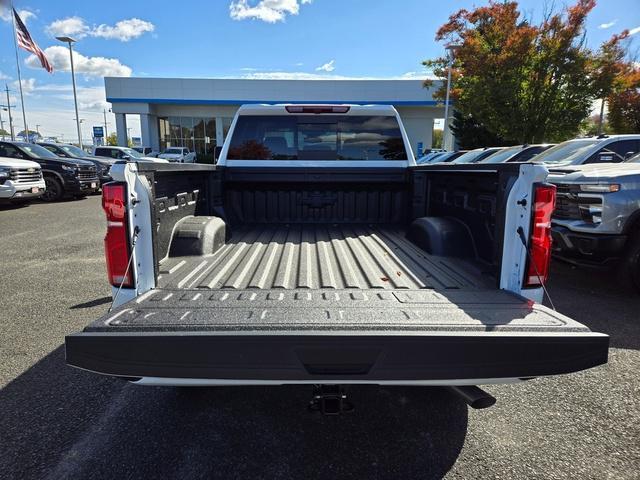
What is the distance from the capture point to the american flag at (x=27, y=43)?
80.1ft

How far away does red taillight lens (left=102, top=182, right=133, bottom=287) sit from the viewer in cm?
232

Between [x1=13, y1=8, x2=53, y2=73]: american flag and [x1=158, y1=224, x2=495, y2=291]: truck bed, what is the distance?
1126 inches

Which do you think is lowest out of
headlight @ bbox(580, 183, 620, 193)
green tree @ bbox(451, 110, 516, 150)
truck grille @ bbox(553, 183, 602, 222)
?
truck grille @ bbox(553, 183, 602, 222)

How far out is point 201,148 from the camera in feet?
135

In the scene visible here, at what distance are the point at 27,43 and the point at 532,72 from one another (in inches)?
1091

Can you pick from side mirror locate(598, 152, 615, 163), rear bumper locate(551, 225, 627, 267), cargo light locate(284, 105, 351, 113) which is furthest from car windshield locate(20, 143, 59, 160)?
side mirror locate(598, 152, 615, 163)

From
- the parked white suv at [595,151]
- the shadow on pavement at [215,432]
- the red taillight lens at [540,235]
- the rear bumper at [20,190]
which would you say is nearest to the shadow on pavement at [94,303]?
the shadow on pavement at [215,432]

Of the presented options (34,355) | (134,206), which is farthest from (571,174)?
(34,355)

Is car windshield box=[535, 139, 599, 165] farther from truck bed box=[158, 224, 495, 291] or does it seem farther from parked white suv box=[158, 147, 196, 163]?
parked white suv box=[158, 147, 196, 163]

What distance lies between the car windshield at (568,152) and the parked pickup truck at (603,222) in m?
2.96

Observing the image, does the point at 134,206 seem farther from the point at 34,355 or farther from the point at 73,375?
the point at 34,355

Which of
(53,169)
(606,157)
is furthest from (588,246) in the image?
(53,169)

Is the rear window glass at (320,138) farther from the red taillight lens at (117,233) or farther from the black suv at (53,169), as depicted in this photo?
the black suv at (53,169)

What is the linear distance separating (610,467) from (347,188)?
3.33m
